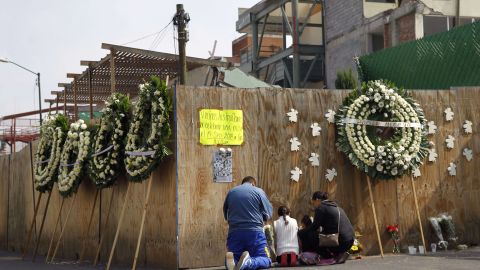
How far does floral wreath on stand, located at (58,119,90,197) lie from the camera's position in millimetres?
14930

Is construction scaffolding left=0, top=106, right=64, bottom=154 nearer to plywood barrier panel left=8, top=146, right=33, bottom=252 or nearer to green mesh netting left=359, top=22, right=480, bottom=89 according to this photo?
plywood barrier panel left=8, top=146, right=33, bottom=252

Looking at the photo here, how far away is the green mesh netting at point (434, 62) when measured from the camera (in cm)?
1666

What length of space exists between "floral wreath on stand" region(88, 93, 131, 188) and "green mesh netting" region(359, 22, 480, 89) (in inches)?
308

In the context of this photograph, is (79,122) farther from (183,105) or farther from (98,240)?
(183,105)

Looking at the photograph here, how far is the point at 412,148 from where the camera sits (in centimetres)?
1359

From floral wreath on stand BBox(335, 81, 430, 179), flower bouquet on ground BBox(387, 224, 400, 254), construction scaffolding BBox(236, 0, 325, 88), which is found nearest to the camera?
floral wreath on stand BBox(335, 81, 430, 179)

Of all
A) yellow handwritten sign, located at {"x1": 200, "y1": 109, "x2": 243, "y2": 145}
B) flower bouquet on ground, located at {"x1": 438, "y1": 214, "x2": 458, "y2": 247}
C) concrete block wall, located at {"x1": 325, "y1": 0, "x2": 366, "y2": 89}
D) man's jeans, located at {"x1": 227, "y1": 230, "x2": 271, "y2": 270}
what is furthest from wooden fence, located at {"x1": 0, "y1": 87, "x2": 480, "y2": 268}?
concrete block wall, located at {"x1": 325, "y1": 0, "x2": 366, "y2": 89}

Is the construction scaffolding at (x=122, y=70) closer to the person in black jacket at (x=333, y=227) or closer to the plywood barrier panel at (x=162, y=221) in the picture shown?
the plywood barrier panel at (x=162, y=221)

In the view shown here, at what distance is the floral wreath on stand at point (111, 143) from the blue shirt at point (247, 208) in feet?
10.7

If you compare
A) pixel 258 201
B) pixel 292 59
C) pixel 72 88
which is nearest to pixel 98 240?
pixel 258 201

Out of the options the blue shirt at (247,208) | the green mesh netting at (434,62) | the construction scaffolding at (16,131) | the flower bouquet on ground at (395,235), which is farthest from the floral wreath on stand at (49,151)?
the construction scaffolding at (16,131)

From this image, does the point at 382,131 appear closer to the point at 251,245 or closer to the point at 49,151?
the point at 251,245

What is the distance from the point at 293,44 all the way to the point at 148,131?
95.5 ft

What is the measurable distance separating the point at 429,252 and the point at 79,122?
7.76 meters
